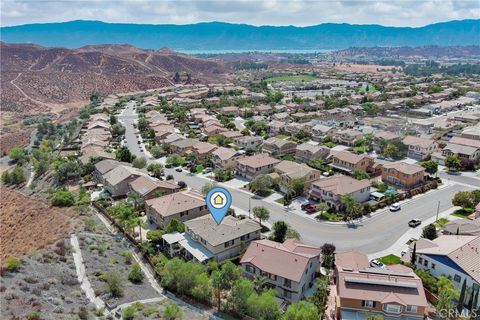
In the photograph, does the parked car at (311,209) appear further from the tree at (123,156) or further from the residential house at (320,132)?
the residential house at (320,132)

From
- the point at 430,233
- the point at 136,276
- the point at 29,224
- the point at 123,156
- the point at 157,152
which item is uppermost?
the point at 123,156

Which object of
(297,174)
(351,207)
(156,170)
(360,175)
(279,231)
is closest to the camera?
(279,231)

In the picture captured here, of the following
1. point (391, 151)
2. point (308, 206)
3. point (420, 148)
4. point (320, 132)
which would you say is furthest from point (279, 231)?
point (320, 132)

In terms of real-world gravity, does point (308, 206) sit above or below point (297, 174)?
below

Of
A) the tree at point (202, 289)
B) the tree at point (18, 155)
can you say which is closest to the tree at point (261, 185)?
the tree at point (202, 289)

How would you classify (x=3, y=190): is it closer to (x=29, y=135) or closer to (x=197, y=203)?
(x=197, y=203)

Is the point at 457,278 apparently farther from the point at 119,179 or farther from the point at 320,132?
the point at 320,132
